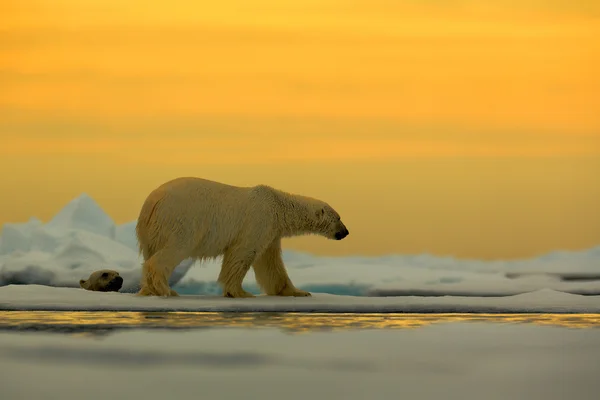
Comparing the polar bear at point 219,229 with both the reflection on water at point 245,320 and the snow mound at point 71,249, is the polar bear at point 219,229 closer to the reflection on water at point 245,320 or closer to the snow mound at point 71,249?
the reflection on water at point 245,320

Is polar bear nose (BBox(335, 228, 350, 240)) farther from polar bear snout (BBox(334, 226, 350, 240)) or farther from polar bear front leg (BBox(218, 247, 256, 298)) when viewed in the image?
polar bear front leg (BBox(218, 247, 256, 298))

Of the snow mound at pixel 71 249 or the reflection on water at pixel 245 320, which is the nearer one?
the reflection on water at pixel 245 320

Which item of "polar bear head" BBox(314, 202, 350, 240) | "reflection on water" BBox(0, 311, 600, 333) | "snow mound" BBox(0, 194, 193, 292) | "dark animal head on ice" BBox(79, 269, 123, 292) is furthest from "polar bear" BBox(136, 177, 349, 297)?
"snow mound" BBox(0, 194, 193, 292)

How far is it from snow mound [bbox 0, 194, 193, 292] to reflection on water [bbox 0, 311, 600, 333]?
8886mm

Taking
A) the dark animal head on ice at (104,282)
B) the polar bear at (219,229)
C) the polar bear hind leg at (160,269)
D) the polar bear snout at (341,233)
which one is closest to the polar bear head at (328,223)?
the polar bear snout at (341,233)

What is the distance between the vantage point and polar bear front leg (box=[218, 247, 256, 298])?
50.3ft

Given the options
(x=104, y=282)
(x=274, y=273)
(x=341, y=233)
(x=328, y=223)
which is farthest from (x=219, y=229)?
(x=104, y=282)

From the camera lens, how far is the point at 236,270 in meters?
15.3

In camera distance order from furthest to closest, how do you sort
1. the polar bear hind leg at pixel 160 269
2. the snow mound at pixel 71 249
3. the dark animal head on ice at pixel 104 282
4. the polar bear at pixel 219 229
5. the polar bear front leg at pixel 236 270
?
1. the snow mound at pixel 71 249
2. the dark animal head on ice at pixel 104 282
3. the polar bear front leg at pixel 236 270
4. the polar bear at pixel 219 229
5. the polar bear hind leg at pixel 160 269

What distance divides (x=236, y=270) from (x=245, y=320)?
345cm

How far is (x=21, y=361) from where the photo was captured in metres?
8.33

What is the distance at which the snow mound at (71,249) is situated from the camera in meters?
22.5

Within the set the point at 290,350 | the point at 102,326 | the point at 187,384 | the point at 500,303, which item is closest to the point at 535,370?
the point at 290,350

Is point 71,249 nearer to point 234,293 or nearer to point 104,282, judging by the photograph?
point 104,282
